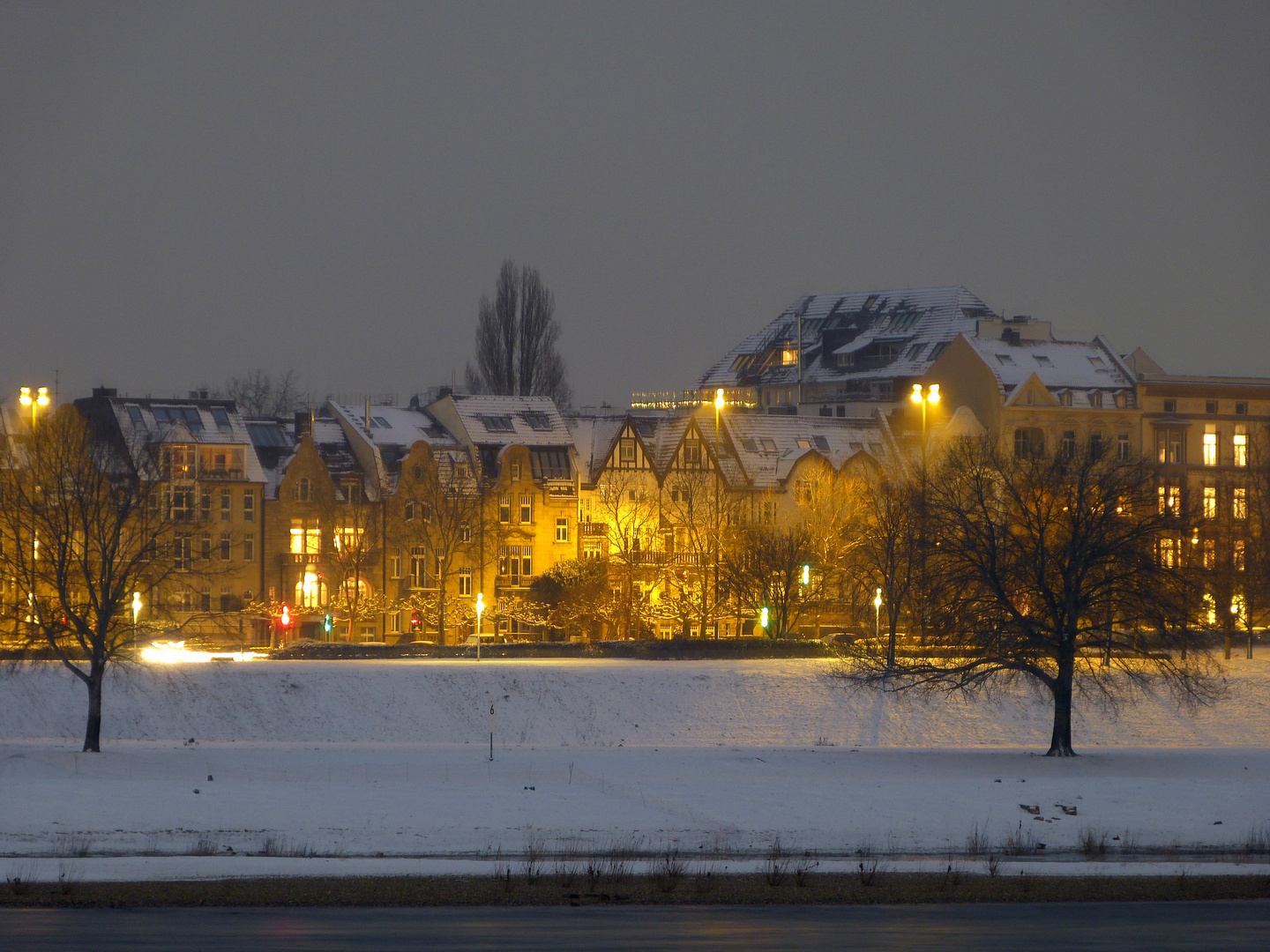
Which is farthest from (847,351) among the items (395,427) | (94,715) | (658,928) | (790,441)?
(658,928)

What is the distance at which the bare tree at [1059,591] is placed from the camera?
55688 mm

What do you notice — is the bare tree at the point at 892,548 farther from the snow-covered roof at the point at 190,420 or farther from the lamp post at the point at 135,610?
the snow-covered roof at the point at 190,420

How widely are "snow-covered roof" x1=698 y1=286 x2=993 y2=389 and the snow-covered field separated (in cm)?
5260

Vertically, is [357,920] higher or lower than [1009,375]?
lower

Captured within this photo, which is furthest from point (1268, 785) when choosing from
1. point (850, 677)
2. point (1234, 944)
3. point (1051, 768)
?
point (1234, 944)

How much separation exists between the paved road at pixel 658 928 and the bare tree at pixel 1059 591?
80.6 feet

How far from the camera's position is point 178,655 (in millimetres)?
76375

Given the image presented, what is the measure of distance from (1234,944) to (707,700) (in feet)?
135

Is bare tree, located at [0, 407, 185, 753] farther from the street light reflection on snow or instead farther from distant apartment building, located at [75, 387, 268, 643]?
distant apartment building, located at [75, 387, 268, 643]

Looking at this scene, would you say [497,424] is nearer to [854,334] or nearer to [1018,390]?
[1018,390]

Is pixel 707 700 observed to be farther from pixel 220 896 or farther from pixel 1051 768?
pixel 220 896

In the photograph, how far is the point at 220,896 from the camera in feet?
101

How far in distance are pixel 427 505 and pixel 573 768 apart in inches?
1887

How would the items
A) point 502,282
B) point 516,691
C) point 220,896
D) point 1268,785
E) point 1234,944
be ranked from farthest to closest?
point 502,282 < point 516,691 < point 1268,785 < point 220,896 < point 1234,944
